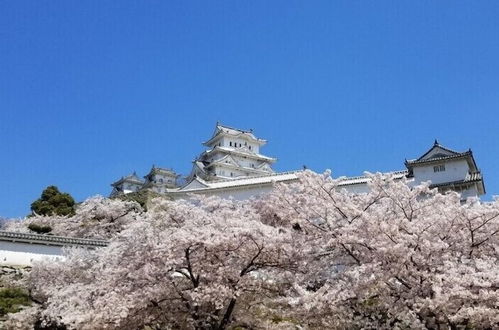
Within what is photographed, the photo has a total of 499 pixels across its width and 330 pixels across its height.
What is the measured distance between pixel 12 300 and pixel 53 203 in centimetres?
1790

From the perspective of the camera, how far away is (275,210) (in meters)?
14.5

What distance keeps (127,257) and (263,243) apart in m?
3.33

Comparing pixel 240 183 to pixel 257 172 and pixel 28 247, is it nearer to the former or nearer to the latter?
pixel 28 247

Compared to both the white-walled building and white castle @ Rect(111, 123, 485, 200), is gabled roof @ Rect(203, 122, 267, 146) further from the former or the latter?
A: the white-walled building

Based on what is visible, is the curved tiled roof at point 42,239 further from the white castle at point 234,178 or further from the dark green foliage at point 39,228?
the dark green foliage at point 39,228

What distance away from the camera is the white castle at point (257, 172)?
30359 millimetres

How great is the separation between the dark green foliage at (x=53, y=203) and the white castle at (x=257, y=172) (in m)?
7.64

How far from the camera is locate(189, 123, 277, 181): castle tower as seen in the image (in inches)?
2311

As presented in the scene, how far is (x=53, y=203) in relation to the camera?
33344 millimetres

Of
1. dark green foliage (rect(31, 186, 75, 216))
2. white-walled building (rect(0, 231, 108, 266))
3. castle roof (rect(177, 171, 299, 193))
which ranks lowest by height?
white-walled building (rect(0, 231, 108, 266))

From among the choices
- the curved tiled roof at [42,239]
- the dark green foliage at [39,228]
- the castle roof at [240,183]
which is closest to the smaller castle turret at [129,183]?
the castle roof at [240,183]

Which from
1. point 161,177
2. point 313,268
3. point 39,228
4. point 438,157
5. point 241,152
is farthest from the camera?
point 161,177

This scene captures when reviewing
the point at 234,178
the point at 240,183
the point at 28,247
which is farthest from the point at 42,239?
the point at 234,178

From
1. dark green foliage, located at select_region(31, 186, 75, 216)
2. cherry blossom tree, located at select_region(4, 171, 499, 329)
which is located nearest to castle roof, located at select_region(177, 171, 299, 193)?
dark green foliage, located at select_region(31, 186, 75, 216)
